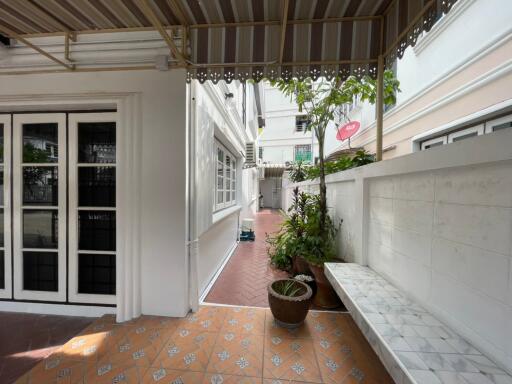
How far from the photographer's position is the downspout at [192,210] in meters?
2.57

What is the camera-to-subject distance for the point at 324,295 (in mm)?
2859

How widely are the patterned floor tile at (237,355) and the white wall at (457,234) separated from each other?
144 cm

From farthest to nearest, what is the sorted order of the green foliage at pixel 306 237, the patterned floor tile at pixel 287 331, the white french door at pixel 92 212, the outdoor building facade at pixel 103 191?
the green foliage at pixel 306 237
the white french door at pixel 92 212
the outdoor building facade at pixel 103 191
the patterned floor tile at pixel 287 331

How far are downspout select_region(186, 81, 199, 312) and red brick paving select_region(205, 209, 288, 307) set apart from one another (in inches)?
18.1

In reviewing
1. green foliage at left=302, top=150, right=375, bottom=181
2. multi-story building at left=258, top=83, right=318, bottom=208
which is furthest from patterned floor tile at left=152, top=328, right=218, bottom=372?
multi-story building at left=258, top=83, right=318, bottom=208

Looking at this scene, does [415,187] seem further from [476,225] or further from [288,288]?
[288,288]

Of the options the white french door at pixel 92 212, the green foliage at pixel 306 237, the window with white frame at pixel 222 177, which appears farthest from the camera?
the window with white frame at pixel 222 177

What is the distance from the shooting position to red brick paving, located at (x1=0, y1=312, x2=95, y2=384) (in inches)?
77.6

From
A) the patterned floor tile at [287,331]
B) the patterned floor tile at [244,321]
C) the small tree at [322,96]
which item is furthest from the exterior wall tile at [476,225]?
the small tree at [322,96]

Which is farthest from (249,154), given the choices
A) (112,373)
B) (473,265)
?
(473,265)

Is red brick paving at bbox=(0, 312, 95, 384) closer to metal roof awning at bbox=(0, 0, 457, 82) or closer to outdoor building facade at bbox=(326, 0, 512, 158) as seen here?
metal roof awning at bbox=(0, 0, 457, 82)

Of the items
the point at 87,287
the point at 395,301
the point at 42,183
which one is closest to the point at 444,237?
the point at 395,301

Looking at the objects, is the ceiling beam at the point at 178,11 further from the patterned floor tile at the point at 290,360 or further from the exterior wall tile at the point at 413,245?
the patterned floor tile at the point at 290,360

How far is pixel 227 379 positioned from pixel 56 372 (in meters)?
1.45
